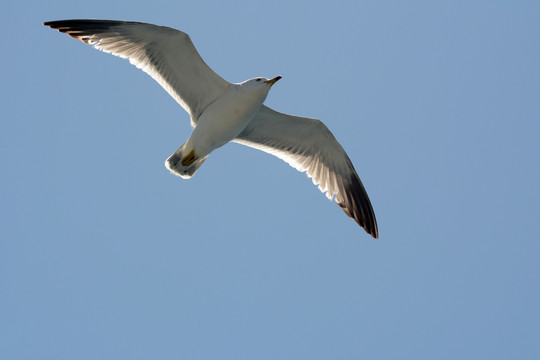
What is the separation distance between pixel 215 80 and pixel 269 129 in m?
1.27

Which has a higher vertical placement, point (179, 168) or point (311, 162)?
point (311, 162)

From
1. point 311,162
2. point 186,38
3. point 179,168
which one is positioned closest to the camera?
point 186,38

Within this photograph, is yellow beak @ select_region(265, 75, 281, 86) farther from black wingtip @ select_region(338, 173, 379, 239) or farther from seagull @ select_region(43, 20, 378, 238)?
black wingtip @ select_region(338, 173, 379, 239)

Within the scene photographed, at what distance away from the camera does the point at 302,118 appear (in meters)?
10.6

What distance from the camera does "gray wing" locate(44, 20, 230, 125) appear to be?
9680 millimetres

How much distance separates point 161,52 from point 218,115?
4.11 ft

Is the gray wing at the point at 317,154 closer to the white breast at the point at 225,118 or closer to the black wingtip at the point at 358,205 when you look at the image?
the black wingtip at the point at 358,205

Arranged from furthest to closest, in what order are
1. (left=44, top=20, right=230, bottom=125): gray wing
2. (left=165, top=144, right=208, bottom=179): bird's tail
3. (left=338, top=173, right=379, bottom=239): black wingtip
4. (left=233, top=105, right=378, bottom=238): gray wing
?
(left=338, top=173, right=379, bottom=239): black wingtip, (left=233, top=105, right=378, bottom=238): gray wing, (left=165, top=144, right=208, bottom=179): bird's tail, (left=44, top=20, right=230, bottom=125): gray wing

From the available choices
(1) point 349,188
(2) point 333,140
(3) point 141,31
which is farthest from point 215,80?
(1) point 349,188

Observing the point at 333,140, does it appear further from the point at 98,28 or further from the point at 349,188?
the point at 98,28

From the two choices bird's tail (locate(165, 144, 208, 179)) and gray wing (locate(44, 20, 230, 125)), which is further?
bird's tail (locate(165, 144, 208, 179))

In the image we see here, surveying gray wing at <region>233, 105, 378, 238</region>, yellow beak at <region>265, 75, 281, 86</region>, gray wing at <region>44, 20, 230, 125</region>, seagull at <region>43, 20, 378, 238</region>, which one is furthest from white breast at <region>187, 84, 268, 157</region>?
gray wing at <region>233, 105, 378, 238</region>

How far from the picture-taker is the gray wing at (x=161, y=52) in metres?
9.68

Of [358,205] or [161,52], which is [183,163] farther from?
[358,205]
